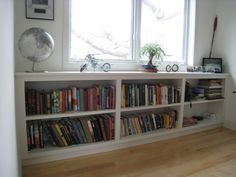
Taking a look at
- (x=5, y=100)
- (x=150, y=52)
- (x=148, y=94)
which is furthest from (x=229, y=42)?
(x=5, y=100)

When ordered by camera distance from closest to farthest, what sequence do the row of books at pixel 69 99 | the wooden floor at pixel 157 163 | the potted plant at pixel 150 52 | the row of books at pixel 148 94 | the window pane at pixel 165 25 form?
the wooden floor at pixel 157 163
the row of books at pixel 69 99
the row of books at pixel 148 94
the potted plant at pixel 150 52
the window pane at pixel 165 25

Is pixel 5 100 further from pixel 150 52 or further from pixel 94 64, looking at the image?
pixel 150 52

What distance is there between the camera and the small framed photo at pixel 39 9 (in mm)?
2166

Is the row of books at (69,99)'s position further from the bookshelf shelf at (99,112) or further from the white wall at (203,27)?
→ the white wall at (203,27)

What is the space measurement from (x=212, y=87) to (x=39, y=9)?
255 centimetres

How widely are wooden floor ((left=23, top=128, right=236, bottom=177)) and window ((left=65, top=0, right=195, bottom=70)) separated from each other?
1.10 metres

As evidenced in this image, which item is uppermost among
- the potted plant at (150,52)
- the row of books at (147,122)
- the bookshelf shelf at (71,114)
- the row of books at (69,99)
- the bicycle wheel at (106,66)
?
the potted plant at (150,52)

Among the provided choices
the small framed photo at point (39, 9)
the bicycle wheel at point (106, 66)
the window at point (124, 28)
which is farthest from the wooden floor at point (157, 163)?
the small framed photo at point (39, 9)

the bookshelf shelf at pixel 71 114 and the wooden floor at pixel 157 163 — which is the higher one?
the bookshelf shelf at pixel 71 114

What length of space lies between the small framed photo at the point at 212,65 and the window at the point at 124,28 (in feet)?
1.10

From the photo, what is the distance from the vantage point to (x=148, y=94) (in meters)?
2.68

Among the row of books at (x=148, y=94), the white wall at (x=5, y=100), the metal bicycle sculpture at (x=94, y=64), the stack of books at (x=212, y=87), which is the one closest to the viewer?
the white wall at (x=5, y=100)

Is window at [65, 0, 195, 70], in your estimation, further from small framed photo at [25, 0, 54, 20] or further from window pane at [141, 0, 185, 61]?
small framed photo at [25, 0, 54, 20]

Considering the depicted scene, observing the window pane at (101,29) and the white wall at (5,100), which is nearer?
the white wall at (5,100)
